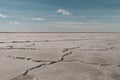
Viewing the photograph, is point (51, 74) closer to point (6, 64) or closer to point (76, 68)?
point (76, 68)

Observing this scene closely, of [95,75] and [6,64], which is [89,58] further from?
[6,64]

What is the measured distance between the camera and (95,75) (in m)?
2.65

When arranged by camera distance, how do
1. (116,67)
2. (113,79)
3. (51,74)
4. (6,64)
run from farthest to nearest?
(6,64) → (116,67) → (51,74) → (113,79)

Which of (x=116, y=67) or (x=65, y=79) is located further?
(x=116, y=67)

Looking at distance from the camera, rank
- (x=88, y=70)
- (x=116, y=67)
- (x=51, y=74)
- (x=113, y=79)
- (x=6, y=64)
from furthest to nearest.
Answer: (x=6, y=64), (x=116, y=67), (x=88, y=70), (x=51, y=74), (x=113, y=79)

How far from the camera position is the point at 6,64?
334 cm

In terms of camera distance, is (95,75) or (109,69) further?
(109,69)

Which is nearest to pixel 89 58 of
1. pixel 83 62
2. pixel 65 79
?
pixel 83 62

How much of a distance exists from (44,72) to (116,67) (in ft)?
3.89

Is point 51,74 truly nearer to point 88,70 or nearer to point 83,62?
point 88,70

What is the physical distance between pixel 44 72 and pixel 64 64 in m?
0.53

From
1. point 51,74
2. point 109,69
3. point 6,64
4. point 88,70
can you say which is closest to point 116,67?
point 109,69

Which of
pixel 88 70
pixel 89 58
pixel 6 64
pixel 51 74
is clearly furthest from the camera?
pixel 89 58

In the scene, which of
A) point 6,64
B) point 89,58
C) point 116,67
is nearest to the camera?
point 116,67
